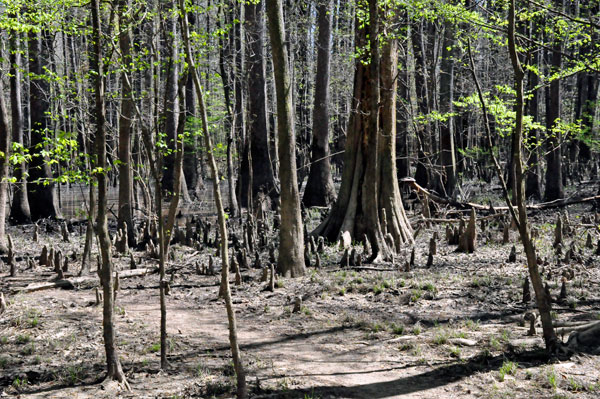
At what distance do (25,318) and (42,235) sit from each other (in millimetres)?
6878

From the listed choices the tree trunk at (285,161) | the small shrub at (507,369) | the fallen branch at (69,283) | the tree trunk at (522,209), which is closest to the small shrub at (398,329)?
the small shrub at (507,369)

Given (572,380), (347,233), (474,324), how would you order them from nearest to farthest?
(572,380) → (474,324) → (347,233)

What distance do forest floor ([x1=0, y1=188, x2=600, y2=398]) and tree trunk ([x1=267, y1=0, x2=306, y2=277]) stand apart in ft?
1.19

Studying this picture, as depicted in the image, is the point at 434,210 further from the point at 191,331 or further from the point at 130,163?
the point at 191,331

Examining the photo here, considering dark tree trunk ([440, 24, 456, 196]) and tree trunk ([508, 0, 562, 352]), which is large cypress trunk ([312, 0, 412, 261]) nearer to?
tree trunk ([508, 0, 562, 352])

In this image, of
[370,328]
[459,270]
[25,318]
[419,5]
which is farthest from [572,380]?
[419,5]

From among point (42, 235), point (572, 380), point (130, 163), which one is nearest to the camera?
point (572, 380)

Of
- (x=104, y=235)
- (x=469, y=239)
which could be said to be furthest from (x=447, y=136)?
(x=104, y=235)

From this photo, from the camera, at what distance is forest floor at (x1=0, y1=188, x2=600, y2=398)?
4.38 m

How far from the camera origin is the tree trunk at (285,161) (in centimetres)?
751

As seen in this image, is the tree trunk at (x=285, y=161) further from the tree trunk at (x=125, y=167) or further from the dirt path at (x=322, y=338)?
the tree trunk at (x=125, y=167)

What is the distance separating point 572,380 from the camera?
4172 millimetres

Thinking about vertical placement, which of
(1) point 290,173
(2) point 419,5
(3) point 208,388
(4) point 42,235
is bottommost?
(3) point 208,388

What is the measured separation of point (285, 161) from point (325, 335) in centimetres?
281
